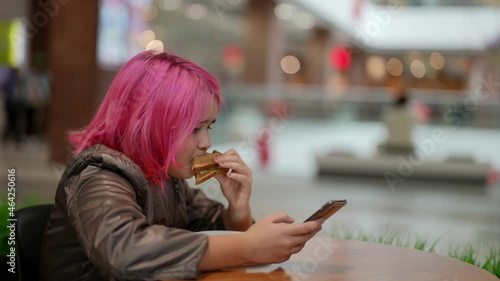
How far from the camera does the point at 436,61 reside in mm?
36938

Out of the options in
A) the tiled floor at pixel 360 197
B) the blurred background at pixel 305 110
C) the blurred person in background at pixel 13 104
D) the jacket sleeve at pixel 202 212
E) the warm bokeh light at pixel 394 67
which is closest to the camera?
the jacket sleeve at pixel 202 212

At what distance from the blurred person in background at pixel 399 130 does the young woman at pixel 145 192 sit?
405 inches

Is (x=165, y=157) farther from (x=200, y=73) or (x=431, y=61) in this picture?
(x=431, y=61)

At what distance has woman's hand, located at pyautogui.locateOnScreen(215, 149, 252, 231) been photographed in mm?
1871

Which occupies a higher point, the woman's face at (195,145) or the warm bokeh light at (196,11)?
the warm bokeh light at (196,11)

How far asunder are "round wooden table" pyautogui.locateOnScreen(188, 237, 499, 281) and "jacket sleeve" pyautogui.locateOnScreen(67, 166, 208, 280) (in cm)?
7

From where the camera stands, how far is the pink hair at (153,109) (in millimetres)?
1677

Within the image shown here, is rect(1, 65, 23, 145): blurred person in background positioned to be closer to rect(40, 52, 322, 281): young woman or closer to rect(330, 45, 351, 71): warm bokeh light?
rect(40, 52, 322, 281): young woman

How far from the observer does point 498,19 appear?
94.1 feet

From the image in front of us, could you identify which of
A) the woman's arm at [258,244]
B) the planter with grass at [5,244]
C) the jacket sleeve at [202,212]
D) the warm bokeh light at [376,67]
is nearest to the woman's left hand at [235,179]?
the jacket sleeve at [202,212]

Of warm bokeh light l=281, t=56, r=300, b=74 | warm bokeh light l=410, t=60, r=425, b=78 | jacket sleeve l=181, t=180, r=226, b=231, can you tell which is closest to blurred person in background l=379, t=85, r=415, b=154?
jacket sleeve l=181, t=180, r=226, b=231

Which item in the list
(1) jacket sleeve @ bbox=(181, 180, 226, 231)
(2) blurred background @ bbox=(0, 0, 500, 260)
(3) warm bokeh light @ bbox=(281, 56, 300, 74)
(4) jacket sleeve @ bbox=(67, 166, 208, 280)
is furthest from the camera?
(3) warm bokeh light @ bbox=(281, 56, 300, 74)

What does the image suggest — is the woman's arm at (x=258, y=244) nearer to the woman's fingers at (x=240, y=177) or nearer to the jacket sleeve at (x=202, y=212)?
the woman's fingers at (x=240, y=177)

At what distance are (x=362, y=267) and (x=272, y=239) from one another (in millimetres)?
277
